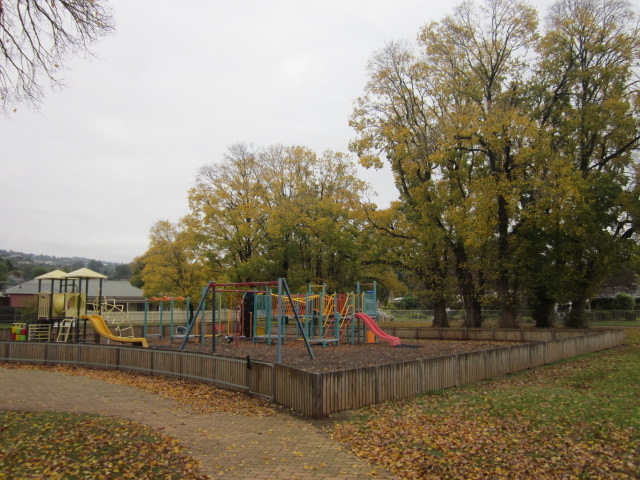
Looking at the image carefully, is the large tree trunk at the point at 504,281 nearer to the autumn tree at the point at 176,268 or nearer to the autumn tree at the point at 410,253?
the autumn tree at the point at 410,253

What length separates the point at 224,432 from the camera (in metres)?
8.11

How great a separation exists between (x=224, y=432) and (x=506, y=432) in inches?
174

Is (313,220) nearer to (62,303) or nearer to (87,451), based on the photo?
(62,303)

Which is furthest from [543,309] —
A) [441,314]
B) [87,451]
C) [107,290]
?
[107,290]

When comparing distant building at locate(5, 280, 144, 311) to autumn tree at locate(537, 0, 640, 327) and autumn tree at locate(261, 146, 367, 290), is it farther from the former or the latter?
autumn tree at locate(537, 0, 640, 327)

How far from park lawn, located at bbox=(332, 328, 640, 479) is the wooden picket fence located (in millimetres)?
433

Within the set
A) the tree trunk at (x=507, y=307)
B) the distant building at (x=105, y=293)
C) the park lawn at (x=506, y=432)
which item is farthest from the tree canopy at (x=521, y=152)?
the distant building at (x=105, y=293)

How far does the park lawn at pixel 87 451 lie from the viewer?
230 inches

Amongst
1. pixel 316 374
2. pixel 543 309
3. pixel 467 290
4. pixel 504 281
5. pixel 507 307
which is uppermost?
pixel 504 281

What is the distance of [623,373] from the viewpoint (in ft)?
46.3

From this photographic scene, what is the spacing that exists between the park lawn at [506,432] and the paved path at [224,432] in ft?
1.69

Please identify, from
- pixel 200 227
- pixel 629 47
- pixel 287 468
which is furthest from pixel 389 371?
pixel 200 227

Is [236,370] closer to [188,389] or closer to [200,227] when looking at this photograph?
[188,389]

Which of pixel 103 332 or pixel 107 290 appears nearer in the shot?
pixel 103 332
